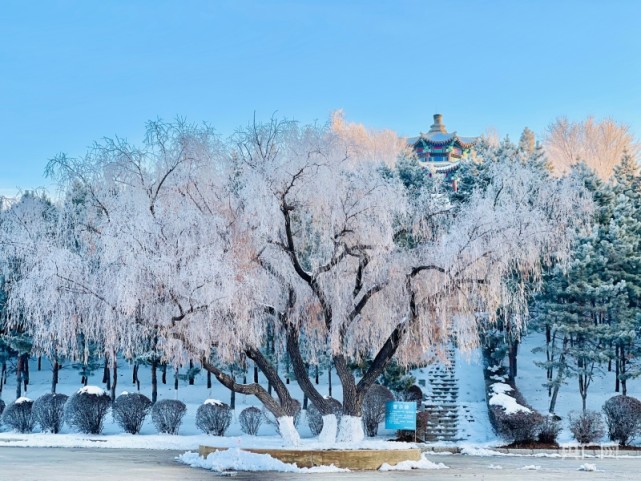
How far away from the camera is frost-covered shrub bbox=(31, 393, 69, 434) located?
27766 millimetres

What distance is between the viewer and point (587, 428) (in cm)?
2561

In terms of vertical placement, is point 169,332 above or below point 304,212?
below

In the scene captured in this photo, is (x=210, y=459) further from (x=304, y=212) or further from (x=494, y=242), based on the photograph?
(x=494, y=242)

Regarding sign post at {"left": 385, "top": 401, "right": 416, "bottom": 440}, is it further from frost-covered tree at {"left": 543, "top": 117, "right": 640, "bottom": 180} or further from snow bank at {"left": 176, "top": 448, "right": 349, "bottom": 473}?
frost-covered tree at {"left": 543, "top": 117, "right": 640, "bottom": 180}

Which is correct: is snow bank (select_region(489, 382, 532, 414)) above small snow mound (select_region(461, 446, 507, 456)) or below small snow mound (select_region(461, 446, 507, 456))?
above

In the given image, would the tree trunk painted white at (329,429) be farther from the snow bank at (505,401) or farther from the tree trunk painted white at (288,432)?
the snow bank at (505,401)

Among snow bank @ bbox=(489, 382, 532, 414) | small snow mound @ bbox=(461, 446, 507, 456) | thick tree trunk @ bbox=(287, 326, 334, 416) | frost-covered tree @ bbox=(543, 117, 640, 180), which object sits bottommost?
small snow mound @ bbox=(461, 446, 507, 456)

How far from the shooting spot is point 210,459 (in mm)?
17422

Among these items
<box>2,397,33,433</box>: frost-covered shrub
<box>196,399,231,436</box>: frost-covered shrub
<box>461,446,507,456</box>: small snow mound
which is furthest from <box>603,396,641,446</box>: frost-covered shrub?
<box>2,397,33,433</box>: frost-covered shrub

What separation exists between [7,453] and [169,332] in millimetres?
6155

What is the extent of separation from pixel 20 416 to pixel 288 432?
13.3 metres

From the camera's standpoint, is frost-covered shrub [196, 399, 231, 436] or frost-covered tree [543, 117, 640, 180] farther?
frost-covered tree [543, 117, 640, 180]

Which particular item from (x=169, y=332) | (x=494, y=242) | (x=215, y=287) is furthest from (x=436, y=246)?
(x=169, y=332)

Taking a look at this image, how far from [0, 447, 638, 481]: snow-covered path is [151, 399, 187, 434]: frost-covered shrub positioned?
570 cm
